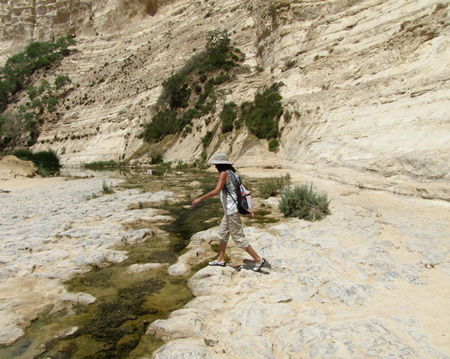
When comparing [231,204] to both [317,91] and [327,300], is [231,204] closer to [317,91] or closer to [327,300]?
[327,300]

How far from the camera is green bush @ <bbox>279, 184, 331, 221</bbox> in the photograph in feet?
20.6

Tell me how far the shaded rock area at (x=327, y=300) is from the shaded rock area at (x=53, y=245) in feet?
4.77

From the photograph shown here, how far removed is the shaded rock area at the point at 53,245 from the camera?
3.18 metres

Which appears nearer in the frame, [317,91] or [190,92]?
[317,91]

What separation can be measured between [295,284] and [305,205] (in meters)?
3.20

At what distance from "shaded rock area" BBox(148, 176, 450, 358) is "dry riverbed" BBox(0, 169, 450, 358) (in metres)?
0.01

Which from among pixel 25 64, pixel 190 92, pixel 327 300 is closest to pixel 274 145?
pixel 327 300

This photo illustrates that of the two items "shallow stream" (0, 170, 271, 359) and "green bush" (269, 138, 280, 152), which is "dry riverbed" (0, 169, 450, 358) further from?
"green bush" (269, 138, 280, 152)

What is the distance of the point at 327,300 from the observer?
3.09 m

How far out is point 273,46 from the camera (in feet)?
82.9

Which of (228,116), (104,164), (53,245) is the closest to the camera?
(53,245)

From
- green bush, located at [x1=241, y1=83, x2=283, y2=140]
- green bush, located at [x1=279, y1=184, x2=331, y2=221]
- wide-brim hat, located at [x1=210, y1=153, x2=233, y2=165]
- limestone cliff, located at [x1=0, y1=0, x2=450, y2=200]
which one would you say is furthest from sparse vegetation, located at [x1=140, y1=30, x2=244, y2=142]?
wide-brim hat, located at [x1=210, y1=153, x2=233, y2=165]

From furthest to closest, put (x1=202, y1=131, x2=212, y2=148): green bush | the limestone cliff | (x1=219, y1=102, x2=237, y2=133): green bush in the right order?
(x1=202, y1=131, x2=212, y2=148): green bush < (x1=219, y1=102, x2=237, y2=133): green bush < the limestone cliff

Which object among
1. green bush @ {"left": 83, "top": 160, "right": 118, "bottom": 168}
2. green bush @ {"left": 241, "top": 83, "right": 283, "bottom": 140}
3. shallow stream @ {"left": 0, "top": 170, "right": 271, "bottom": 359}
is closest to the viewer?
shallow stream @ {"left": 0, "top": 170, "right": 271, "bottom": 359}
